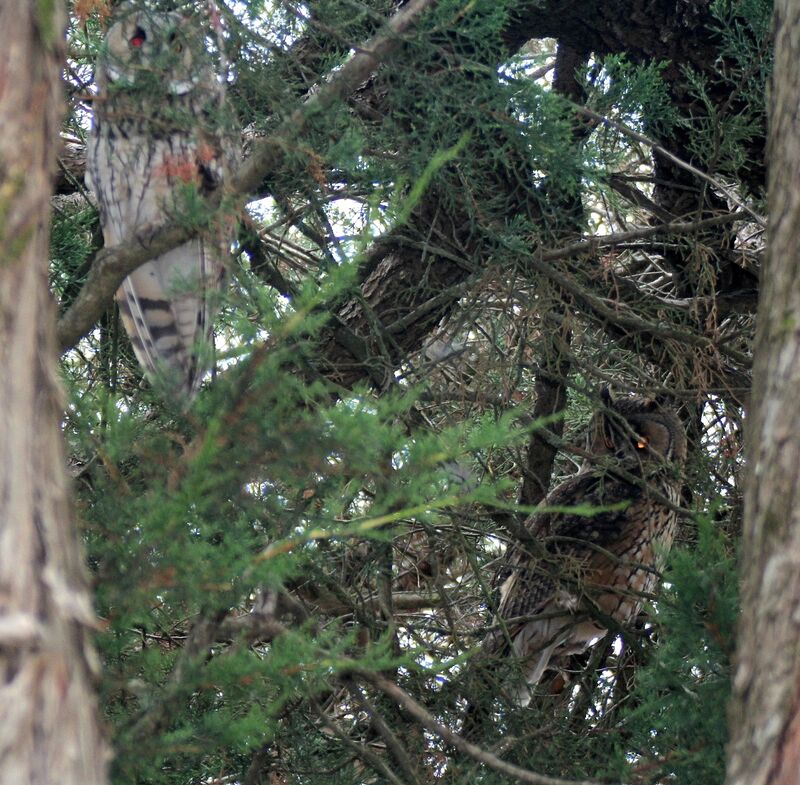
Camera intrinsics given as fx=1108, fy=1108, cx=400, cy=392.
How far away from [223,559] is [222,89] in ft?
3.65

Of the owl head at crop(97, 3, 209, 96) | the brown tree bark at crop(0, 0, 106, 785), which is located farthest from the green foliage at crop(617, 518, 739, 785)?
the owl head at crop(97, 3, 209, 96)

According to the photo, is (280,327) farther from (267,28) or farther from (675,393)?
(675,393)

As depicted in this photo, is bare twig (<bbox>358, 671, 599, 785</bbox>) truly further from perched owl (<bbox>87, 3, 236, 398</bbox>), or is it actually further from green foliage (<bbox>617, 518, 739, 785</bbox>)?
perched owl (<bbox>87, 3, 236, 398</bbox>)

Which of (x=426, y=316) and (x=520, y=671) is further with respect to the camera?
(x=426, y=316)

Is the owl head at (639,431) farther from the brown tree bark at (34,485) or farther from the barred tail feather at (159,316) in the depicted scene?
the brown tree bark at (34,485)

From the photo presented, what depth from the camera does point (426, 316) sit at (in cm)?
338

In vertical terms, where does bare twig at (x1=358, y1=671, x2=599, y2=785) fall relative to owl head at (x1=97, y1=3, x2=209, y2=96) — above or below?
below

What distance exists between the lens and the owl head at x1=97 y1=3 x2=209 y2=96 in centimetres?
216

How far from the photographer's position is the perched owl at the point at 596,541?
11.7ft

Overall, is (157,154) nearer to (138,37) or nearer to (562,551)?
(138,37)

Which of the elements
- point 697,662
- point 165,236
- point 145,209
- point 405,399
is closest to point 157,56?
point 165,236

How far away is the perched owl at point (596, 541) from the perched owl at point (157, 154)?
1316mm

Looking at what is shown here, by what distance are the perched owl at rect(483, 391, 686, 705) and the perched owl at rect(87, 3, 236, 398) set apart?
1316 millimetres

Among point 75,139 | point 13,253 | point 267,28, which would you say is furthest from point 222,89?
point 75,139
